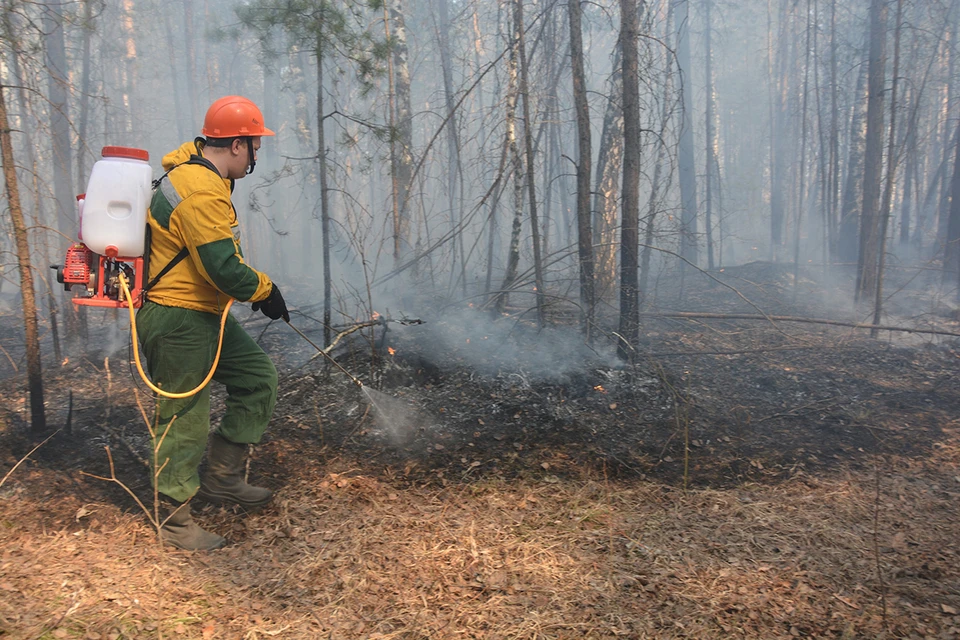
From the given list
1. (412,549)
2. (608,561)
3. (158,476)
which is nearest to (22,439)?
(158,476)

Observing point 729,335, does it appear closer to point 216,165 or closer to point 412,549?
point 412,549

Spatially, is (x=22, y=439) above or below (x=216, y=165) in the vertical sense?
below

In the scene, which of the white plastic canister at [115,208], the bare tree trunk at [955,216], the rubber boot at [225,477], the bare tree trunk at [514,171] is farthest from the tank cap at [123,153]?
the bare tree trunk at [955,216]

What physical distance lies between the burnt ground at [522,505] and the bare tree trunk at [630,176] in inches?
19.8

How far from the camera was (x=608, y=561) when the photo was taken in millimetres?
3066

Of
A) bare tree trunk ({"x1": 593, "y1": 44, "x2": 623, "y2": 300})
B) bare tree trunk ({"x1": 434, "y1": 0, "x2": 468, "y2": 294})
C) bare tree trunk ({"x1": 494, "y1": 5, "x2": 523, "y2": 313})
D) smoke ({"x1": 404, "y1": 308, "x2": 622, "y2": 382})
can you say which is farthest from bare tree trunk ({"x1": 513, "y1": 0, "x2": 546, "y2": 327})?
bare tree trunk ({"x1": 593, "y1": 44, "x2": 623, "y2": 300})

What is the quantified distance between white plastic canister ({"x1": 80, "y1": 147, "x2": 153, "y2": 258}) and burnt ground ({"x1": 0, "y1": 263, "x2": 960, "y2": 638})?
0.88m

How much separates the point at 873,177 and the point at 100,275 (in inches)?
485

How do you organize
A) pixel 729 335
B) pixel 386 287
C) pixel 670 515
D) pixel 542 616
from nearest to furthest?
pixel 542 616 → pixel 670 515 → pixel 729 335 → pixel 386 287

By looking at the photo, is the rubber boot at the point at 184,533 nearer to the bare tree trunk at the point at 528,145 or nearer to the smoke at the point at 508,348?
the smoke at the point at 508,348

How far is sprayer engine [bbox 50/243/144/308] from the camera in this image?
2996 millimetres

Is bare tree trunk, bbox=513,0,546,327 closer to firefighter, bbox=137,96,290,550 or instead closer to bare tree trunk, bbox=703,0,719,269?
firefighter, bbox=137,96,290,550

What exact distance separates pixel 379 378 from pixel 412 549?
101 inches

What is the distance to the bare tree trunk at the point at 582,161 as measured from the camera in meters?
5.87
